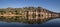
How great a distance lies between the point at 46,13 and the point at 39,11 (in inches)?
106

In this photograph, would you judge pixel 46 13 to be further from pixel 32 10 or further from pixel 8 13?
pixel 8 13

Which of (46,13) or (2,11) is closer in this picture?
(46,13)

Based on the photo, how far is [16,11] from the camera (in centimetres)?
3947

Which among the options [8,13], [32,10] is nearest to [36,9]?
[32,10]

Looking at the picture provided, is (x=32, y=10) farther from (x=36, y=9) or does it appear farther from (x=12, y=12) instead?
(x=12, y=12)

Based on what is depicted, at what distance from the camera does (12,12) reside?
39.9 m

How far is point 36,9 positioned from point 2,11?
859 centimetres

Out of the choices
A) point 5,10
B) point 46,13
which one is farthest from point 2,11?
point 46,13

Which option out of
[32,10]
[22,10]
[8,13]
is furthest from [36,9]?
[8,13]

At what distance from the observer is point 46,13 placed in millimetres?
36406

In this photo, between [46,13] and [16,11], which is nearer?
[46,13]

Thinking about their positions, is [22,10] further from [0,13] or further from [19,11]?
[0,13]

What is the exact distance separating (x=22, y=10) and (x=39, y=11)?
443cm

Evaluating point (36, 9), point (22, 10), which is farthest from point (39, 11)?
point (22, 10)
